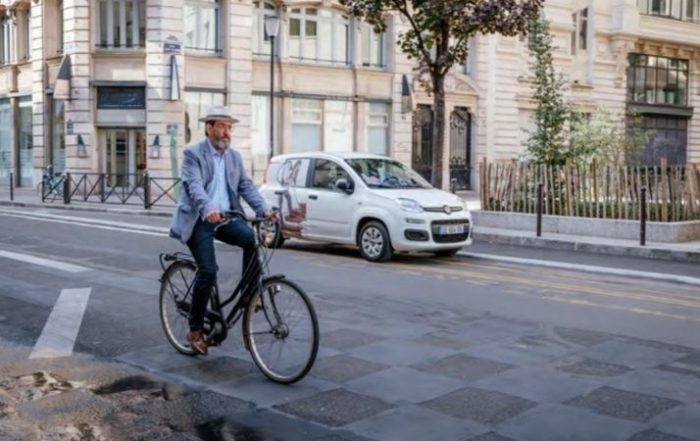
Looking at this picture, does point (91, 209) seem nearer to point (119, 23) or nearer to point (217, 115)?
point (119, 23)

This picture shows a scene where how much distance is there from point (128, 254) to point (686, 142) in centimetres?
3689

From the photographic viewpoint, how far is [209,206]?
20.1 feet

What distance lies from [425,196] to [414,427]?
821cm

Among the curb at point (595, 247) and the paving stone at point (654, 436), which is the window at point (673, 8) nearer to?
the curb at point (595, 247)

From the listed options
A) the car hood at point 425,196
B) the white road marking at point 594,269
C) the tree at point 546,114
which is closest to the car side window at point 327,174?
the car hood at point 425,196

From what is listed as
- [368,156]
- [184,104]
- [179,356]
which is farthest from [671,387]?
[184,104]

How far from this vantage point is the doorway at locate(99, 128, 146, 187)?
3056 cm

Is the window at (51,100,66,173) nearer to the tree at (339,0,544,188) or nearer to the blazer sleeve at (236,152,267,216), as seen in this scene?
the tree at (339,0,544,188)

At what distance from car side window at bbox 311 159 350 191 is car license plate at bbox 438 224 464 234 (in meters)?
1.73

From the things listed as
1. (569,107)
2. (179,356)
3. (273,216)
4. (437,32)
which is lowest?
(179,356)

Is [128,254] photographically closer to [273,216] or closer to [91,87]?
[273,216]

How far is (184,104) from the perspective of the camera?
99.0 ft

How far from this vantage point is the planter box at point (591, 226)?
15.5m

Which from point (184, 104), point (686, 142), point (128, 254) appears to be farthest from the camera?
point (686, 142)
